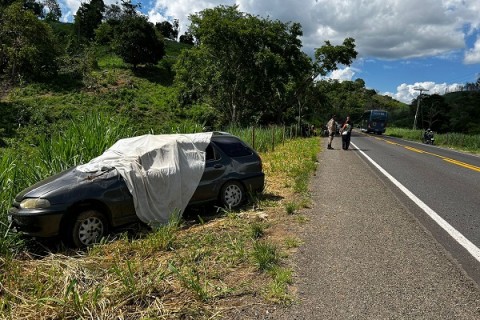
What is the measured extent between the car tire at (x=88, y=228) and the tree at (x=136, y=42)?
60.2 meters

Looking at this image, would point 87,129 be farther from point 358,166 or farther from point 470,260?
point 358,166

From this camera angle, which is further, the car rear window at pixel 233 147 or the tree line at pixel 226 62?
the tree line at pixel 226 62

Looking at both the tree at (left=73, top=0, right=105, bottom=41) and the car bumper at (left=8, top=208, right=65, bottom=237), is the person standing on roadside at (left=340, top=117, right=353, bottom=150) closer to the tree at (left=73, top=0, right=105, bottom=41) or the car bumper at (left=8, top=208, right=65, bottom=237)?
the car bumper at (left=8, top=208, right=65, bottom=237)

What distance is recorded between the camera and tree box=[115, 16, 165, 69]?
2392 inches

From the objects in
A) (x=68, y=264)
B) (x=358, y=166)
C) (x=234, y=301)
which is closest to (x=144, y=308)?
(x=234, y=301)

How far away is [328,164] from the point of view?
13.8 metres

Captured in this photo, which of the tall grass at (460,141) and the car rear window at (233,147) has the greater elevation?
the car rear window at (233,147)

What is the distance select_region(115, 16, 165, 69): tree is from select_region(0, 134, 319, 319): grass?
195 ft

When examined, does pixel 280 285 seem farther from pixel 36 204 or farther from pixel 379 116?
pixel 379 116

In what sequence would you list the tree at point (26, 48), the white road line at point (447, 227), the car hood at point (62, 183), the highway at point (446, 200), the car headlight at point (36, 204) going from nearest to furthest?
the white road line at point (447, 227) → the highway at point (446, 200) → the car headlight at point (36, 204) → the car hood at point (62, 183) → the tree at point (26, 48)

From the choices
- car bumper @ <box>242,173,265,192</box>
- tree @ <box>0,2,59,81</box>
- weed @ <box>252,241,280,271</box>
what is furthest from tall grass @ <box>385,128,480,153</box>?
tree @ <box>0,2,59,81</box>

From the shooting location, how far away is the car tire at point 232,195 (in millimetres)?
7188

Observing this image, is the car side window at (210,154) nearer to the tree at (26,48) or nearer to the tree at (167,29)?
the tree at (26,48)

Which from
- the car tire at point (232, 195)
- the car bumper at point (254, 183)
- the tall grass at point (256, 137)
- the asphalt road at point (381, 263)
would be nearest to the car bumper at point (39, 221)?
the car tire at point (232, 195)
